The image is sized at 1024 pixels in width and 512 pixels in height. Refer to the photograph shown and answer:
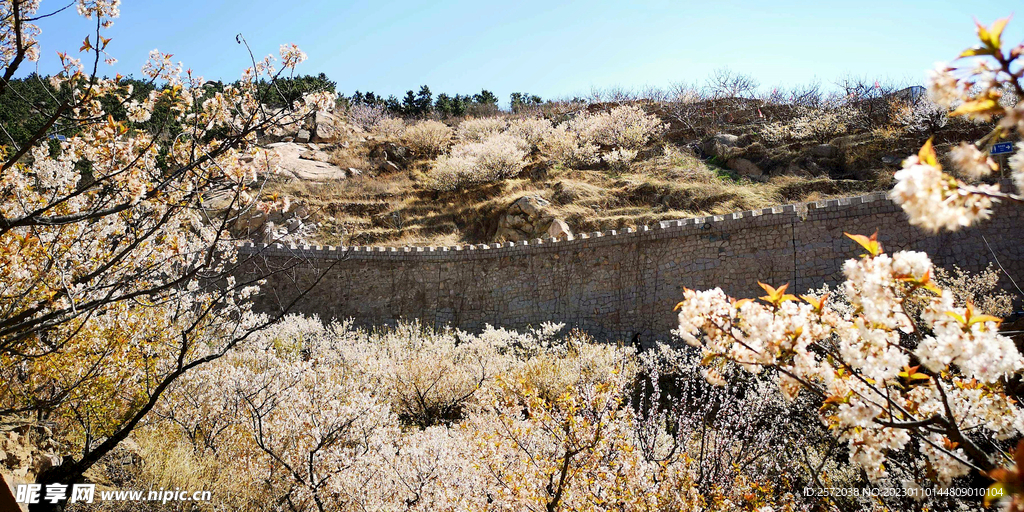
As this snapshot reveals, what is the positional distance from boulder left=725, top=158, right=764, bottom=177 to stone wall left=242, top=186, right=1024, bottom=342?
370 inches

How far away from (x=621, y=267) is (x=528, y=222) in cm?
632

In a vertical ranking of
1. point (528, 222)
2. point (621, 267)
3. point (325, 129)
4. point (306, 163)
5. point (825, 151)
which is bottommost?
point (621, 267)

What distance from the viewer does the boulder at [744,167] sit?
878 inches

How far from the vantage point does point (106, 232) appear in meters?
6.52

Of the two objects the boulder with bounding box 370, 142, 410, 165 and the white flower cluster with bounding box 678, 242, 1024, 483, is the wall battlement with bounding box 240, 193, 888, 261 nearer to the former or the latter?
the white flower cluster with bounding box 678, 242, 1024, 483

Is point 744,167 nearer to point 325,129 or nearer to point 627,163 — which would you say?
point 627,163

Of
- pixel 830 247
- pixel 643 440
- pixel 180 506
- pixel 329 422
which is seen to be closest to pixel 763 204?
pixel 830 247

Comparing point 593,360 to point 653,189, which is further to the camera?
point 653,189

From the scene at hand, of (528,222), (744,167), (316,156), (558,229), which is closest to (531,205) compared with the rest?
(528,222)

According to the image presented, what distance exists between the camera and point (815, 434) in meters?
6.10

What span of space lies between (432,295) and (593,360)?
8.49 meters

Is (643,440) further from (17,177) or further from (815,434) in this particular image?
(17,177)

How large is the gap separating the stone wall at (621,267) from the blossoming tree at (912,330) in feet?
29.6

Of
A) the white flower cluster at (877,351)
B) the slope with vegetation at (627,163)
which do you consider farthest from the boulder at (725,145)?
the white flower cluster at (877,351)
